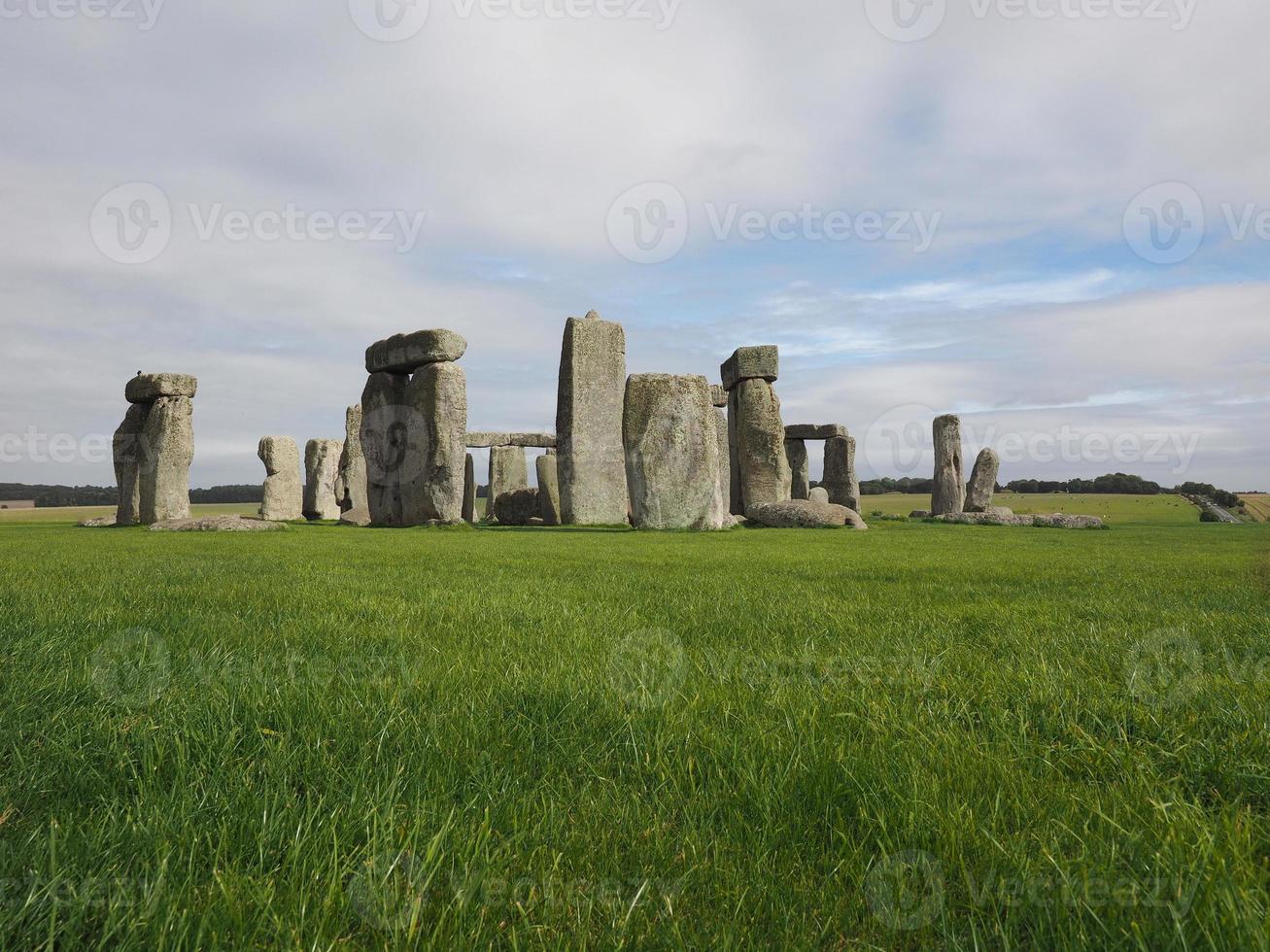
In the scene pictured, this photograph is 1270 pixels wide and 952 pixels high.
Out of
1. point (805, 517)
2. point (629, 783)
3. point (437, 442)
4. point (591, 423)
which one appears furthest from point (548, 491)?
point (629, 783)

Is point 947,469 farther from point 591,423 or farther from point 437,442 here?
point 437,442

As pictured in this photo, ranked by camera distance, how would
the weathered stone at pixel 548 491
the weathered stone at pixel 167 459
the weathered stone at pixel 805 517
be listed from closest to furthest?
the weathered stone at pixel 805 517 < the weathered stone at pixel 167 459 < the weathered stone at pixel 548 491

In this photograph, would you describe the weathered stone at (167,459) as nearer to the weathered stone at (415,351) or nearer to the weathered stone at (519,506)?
the weathered stone at (415,351)

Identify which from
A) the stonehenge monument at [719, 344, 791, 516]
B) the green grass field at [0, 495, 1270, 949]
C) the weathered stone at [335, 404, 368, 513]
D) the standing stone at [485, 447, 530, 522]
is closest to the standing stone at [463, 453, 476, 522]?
the standing stone at [485, 447, 530, 522]

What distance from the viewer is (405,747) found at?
1752mm

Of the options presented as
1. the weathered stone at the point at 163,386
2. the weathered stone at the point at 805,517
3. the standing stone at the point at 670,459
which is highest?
the weathered stone at the point at 163,386

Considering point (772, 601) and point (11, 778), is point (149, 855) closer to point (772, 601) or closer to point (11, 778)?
point (11, 778)

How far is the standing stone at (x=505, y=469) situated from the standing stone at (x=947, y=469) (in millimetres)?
12417

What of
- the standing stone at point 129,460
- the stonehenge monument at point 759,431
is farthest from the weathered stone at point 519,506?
the standing stone at point 129,460

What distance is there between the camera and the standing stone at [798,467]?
22781mm

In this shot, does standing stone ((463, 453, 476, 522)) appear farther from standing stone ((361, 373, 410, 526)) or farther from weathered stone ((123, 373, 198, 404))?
weathered stone ((123, 373, 198, 404))

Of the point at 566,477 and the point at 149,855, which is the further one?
the point at 566,477

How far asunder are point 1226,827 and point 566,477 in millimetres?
14379

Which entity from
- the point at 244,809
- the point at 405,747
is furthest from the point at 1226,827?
the point at 244,809
